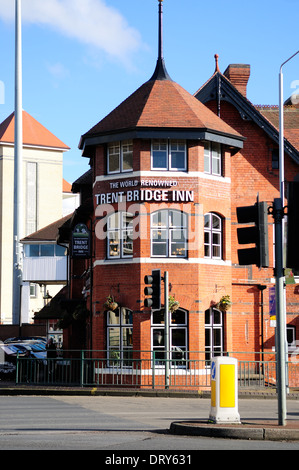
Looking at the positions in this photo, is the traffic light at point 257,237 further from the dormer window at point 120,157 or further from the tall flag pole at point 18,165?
the tall flag pole at point 18,165

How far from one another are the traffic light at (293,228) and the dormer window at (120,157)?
1749 cm

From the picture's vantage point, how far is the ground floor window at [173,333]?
1181 inches

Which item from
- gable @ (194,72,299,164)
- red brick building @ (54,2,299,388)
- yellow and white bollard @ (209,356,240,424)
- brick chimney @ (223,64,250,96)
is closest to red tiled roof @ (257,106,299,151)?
gable @ (194,72,299,164)

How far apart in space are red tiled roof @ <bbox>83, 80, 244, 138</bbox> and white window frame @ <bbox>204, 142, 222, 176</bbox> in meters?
0.71

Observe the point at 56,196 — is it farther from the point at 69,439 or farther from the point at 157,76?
the point at 69,439

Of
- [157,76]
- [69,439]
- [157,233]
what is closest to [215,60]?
[157,76]

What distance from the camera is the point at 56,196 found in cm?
10150

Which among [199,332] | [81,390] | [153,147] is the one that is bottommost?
[81,390]

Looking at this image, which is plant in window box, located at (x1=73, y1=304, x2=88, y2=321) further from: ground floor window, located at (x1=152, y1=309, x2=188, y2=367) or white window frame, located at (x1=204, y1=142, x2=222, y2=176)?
white window frame, located at (x1=204, y1=142, x2=222, y2=176)

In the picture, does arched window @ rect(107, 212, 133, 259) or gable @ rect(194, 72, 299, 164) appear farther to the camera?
gable @ rect(194, 72, 299, 164)

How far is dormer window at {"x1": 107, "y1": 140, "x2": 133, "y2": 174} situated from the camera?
A: 31.1 meters

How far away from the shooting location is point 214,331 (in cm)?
3112

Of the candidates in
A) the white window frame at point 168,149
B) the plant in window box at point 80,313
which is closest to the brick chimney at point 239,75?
the white window frame at point 168,149
